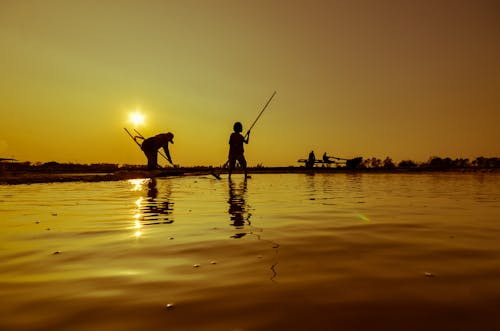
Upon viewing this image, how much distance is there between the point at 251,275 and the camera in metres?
2.34

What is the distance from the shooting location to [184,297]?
1950mm

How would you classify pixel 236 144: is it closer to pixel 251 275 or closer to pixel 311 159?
pixel 251 275

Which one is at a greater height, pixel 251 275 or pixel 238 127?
pixel 238 127

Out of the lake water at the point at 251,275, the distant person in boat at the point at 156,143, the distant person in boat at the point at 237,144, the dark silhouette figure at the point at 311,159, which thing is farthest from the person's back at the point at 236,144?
the dark silhouette figure at the point at 311,159

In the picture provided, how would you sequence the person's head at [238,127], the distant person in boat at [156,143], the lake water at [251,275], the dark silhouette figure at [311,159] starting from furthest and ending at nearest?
the dark silhouette figure at [311,159], the distant person in boat at [156,143], the person's head at [238,127], the lake water at [251,275]

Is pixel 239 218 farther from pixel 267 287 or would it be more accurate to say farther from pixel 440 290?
Answer: pixel 440 290

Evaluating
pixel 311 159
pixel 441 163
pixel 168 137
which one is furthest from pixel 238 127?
pixel 441 163

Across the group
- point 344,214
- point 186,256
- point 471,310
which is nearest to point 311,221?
point 344,214

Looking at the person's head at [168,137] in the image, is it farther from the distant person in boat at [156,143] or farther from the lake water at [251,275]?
the lake water at [251,275]

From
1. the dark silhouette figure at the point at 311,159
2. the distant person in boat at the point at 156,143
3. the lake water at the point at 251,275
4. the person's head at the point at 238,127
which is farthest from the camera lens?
the dark silhouette figure at the point at 311,159

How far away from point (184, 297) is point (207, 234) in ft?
6.08

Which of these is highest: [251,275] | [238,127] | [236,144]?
[238,127]

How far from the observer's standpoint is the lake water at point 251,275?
5.47ft

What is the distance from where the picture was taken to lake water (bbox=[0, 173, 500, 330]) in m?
1.67
